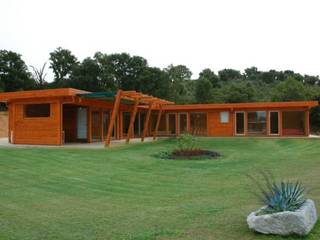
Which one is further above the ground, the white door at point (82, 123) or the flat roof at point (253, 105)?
the flat roof at point (253, 105)

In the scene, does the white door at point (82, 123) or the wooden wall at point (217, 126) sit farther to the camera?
the wooden wall at point (217, 126)

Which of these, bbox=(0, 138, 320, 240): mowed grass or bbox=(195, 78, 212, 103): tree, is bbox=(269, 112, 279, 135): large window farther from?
bbox=(195, 78, 212, 103): tree

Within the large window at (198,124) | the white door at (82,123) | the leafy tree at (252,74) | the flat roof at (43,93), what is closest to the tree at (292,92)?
the large window at (198,124)

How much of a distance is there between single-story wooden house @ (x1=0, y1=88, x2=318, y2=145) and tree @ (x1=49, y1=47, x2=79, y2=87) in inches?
929

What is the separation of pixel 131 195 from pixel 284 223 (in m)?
3.36

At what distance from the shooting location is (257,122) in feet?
79.8

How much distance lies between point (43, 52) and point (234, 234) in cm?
5007

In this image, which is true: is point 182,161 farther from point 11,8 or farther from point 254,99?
point 254,99

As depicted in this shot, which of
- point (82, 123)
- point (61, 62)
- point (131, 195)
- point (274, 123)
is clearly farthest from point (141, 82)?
point (131, 195)

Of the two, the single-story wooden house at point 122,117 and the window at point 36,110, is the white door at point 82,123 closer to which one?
the single-story wooden house at point 122,117

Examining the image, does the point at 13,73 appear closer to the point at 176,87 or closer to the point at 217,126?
the point at 176,87

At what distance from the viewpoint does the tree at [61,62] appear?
157 ft

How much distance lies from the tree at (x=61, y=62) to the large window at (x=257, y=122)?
95.0ft

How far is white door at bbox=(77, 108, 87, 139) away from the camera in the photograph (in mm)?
19500
